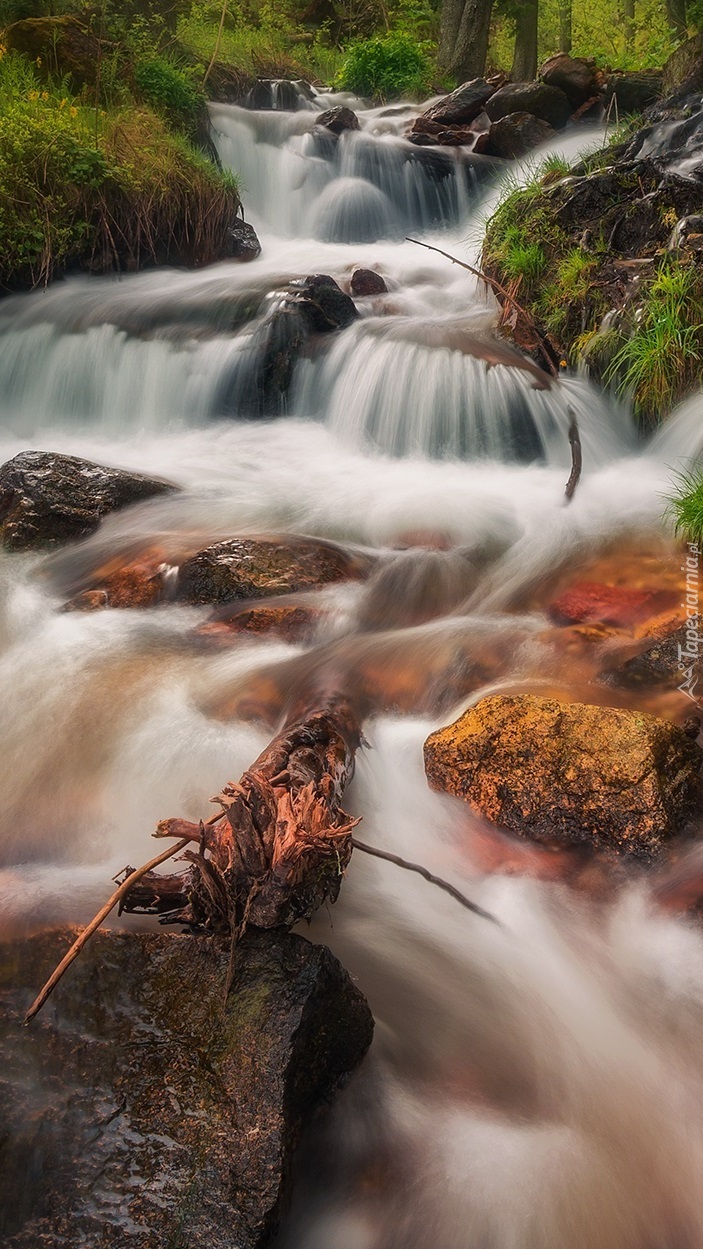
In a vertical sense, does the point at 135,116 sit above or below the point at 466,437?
above

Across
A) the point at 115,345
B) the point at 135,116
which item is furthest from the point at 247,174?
the point at 115,345

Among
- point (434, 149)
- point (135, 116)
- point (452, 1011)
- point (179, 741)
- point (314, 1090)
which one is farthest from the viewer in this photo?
point (434, 149)

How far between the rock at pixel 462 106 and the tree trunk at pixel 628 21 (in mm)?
9928

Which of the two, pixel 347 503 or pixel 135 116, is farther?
pixel 135 116

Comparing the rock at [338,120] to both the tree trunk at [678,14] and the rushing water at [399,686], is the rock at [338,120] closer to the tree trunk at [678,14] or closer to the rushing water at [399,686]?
the rushing water at [399,686]

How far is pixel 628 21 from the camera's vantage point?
821 inches

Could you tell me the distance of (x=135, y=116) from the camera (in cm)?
891

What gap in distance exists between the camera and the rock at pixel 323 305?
22.4ft

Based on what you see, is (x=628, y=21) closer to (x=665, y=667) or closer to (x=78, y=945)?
(x=665, y=667)

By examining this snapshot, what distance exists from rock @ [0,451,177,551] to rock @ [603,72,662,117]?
9570 mm

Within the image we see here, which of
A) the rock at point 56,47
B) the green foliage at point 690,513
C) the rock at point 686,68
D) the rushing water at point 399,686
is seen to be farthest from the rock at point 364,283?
the rock at point 686,68

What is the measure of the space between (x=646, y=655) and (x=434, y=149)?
1005 centimetres

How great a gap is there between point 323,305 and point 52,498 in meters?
3.22

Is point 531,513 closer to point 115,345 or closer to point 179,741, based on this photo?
point 179,741
